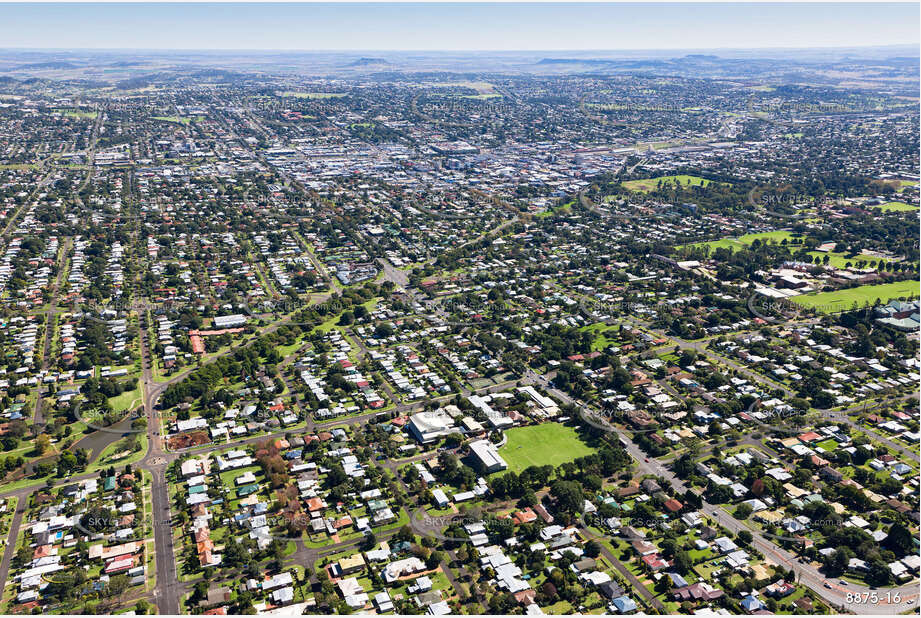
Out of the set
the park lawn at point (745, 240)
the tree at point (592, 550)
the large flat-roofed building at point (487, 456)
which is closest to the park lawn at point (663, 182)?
the park lawn at point (745, 240)

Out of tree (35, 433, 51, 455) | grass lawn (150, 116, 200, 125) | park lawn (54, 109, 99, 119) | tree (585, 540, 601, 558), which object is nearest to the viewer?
tree (585, 540, 601, 558)

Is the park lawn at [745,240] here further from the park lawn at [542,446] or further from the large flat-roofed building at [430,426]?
the large flat-roofed building at [430,426]

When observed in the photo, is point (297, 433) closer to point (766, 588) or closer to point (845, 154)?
point (766, 588)

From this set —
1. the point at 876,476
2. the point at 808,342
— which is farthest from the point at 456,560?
the point at 808,342

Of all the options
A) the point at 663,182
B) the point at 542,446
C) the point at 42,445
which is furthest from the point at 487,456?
the point at 663,182

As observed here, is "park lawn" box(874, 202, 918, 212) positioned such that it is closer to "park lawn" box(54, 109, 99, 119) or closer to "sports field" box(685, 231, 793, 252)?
"sports field" box(685, 231, 793, 252)

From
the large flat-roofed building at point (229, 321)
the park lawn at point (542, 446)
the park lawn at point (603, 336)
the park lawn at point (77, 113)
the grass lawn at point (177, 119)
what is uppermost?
the park lawn at point (77, 113)

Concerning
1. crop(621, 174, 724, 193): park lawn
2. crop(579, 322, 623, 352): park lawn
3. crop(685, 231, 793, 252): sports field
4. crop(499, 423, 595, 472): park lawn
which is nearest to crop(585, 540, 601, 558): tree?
crop(499, 423, 595, 472): park lawn
